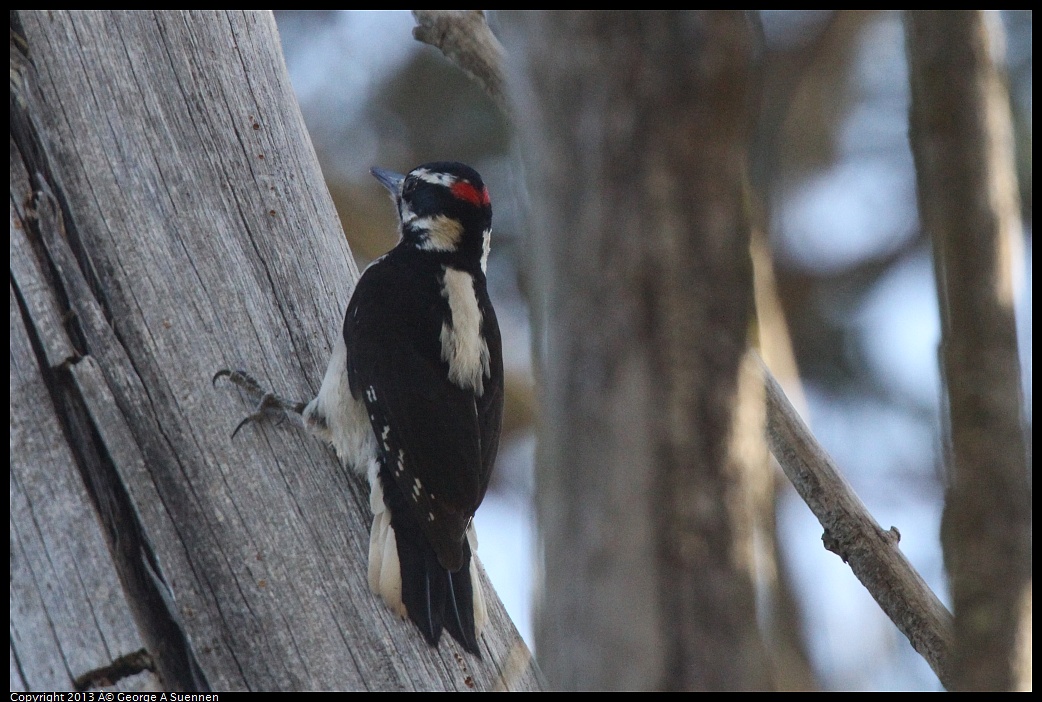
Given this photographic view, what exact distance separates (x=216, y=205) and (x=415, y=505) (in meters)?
0.81

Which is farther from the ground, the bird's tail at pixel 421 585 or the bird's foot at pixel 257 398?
the bird's foot at pixel 257 398

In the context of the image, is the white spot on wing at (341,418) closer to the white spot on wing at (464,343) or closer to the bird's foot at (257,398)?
the bird's foot at (257,398)

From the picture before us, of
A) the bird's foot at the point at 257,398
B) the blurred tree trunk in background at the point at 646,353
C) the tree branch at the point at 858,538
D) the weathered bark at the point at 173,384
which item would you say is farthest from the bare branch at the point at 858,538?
the blurred tree trunk in background at the point at 646,353

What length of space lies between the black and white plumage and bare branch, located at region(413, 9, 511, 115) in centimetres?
44

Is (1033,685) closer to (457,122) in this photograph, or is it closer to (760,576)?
(760,576)

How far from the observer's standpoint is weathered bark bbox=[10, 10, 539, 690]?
196 cm

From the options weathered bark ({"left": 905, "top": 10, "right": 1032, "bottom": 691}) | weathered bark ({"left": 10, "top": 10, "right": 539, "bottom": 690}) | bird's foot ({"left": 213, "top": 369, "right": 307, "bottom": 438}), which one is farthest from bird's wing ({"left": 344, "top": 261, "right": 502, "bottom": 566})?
weathered bark ({"left": 905, "top": 10, "right": 1032, "bottom": 691})

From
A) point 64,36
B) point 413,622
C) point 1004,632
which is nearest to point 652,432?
point 1004,632

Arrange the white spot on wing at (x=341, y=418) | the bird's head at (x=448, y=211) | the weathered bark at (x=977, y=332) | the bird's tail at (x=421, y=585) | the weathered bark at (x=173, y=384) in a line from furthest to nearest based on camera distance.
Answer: the bird's head at (x=448, y=211)
the white spot on wing at (x=341, y=418)
the bird's tail at (x=421, y=585)
the weathered bark at (x=173, y=384)
the weathered bark at (x=977, y=332)

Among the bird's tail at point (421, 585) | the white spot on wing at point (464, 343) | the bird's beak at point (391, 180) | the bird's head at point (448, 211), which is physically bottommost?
the bird's tail at point (421, 585)

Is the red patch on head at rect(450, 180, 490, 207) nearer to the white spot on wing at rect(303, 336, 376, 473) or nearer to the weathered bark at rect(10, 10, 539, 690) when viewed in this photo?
the weathered bark at rect(10, 10, 539, 690)

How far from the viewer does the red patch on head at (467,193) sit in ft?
10.4

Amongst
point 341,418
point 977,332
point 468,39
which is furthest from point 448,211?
point 977,332

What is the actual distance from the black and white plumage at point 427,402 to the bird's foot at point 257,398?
8 centimetres
